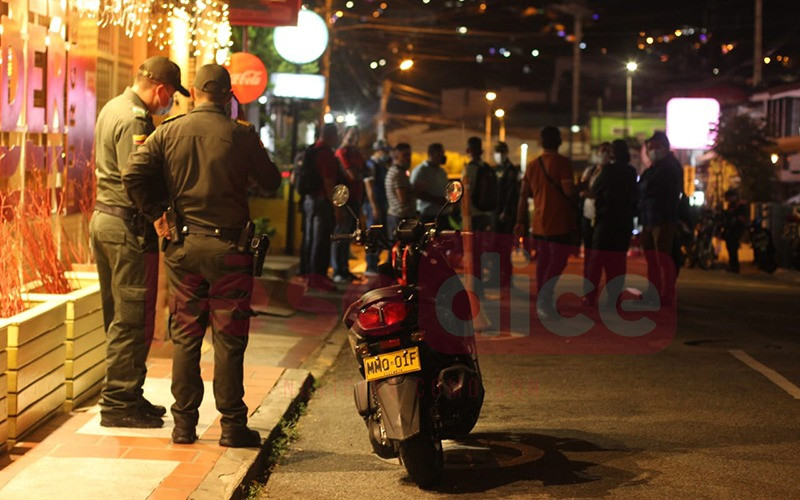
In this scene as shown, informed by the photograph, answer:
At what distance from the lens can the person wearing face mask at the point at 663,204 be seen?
14.8 meters

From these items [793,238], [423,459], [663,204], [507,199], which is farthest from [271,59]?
[423,459]

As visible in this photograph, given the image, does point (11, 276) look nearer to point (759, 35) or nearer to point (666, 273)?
point (666, 273)

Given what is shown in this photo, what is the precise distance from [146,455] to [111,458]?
189 mm

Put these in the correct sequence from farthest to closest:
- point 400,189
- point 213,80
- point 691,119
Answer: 1. point 691,119
2. point 400,189
3. point 213,80

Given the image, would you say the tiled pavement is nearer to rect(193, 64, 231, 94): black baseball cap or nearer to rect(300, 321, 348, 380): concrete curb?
rect(300, 321, 348, 380): concrete curb

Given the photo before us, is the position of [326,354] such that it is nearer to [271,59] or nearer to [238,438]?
[238,438]

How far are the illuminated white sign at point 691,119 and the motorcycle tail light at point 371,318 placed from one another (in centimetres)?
3280

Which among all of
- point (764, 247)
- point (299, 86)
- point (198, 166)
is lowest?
point (764, 247)

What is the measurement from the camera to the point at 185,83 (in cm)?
1058

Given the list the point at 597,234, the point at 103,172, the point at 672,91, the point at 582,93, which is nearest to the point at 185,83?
the point at 103,172

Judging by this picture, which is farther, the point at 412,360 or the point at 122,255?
the point at 122,255

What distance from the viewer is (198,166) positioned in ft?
21.7

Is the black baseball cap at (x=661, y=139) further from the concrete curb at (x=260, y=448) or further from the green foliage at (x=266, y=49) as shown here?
the green foliage at (x=266, y=49)

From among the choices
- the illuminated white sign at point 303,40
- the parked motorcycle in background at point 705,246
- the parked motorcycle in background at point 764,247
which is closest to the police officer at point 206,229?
the illuminated white sign at point 303,40
